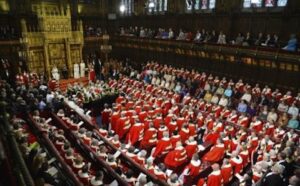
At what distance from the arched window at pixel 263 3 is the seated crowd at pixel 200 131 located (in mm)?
4879

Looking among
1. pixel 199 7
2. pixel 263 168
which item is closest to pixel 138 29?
pixel 199 7

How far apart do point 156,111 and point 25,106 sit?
562cm

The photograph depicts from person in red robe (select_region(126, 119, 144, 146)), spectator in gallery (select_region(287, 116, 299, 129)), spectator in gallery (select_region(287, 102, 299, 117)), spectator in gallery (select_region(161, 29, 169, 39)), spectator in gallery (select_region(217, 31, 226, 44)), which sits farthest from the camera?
Answer: spectator in gallery (select_region(161, 29, 169, 39))

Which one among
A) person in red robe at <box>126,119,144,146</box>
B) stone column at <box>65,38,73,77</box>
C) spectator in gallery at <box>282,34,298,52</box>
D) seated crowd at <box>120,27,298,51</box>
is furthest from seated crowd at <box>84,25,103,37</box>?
spectator in gallery at <box>282,34,298,52</box>

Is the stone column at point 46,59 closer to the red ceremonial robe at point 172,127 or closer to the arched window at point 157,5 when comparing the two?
the arched window at point 157,5

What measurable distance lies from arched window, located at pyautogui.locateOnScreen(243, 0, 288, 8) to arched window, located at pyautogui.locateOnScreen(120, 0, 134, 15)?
12.1m

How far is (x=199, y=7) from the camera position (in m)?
19.0

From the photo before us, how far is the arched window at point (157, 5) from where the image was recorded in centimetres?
2177

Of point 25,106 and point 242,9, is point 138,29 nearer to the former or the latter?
point 242,9

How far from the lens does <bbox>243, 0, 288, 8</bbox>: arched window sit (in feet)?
48.1

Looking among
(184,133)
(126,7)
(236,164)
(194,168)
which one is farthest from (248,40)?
(126,7)

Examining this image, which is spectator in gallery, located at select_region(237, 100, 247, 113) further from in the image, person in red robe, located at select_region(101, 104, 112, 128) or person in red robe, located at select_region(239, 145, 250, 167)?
person in red robe, located at select_region(101, 104, 112, 128)

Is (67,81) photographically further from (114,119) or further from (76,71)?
(114,119)

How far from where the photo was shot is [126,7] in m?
25.9
